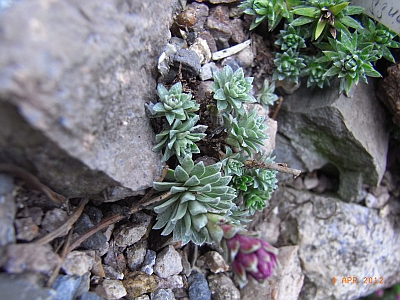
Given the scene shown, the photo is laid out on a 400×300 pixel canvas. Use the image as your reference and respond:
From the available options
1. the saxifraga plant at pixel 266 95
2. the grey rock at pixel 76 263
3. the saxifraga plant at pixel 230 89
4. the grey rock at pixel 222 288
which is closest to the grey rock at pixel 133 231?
the grey rock at pixel 76 263

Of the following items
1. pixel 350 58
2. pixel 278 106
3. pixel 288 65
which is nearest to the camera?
pixel 350 58

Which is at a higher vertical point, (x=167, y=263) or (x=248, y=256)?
(x=248, y=256)

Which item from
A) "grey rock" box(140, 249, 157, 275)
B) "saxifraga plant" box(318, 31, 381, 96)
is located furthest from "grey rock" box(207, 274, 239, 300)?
"saxifraga plant" box(318, 31, 381, 96)

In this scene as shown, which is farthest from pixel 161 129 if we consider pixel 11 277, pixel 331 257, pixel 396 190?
pixel 396 190

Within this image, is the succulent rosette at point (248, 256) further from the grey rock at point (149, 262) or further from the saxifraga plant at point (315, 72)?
the saxifraga plant at point (315, 72)

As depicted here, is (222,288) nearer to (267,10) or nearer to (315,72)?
(315,72)

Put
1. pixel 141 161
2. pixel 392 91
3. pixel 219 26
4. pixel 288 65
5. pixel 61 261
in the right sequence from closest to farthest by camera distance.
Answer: pixel 61 261 → pixel 141 161 → pixel 219 26 → pixel 288 65 → pixel 392 91

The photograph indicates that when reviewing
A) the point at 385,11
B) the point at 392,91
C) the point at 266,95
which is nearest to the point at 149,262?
the point at 266,95

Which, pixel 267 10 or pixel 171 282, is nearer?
pixel 171 282
